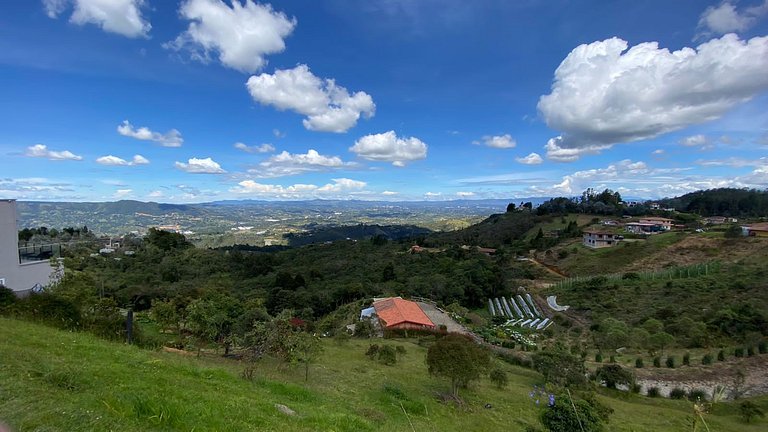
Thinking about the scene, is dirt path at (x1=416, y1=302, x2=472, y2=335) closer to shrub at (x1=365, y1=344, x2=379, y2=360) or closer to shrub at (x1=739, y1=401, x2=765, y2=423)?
shrub at (x1=365, y1=344, x2=379, y2=360)

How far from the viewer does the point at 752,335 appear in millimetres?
27391

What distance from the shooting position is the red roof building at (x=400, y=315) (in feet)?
102

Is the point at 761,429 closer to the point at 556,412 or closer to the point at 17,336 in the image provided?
the point at 556,412

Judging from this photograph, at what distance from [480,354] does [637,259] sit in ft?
165

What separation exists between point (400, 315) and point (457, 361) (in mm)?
17474

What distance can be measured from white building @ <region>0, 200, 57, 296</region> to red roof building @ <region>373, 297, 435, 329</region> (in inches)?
862

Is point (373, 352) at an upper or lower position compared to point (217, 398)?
lower

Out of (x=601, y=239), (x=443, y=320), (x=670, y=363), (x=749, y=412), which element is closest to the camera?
(x=749, y=412)

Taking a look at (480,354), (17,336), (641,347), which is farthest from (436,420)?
(641,347)

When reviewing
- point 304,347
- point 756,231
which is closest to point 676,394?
point 304,347

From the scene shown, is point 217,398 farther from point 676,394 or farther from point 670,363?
point 670,363

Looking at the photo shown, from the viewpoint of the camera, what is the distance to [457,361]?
596 inches

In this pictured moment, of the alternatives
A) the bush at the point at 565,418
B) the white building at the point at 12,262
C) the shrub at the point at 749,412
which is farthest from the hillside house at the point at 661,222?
the white building at the point at 12,262

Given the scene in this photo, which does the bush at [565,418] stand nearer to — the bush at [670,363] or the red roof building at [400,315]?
the bush at [670,363]
